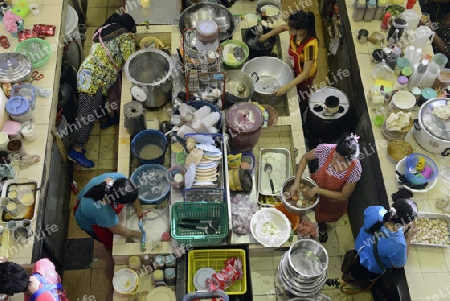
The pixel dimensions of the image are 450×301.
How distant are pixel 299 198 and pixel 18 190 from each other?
268cm

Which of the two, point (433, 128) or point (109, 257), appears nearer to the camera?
point (433, 128)

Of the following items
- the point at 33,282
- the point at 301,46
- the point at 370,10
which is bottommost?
the point at 33,282

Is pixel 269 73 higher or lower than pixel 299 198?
higher

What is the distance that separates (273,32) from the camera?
573 centimetres

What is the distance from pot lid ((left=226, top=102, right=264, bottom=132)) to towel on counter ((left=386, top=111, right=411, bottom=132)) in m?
1.31

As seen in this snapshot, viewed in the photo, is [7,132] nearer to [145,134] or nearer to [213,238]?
[145,134]

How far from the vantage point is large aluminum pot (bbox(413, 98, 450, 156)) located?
4824 mm

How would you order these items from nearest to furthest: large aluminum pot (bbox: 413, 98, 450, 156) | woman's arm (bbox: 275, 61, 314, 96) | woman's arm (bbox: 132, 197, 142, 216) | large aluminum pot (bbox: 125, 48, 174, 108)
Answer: woman's arm (bbox: 132, 197, 142, 216), large aluminum pot (bbox: 413, 98, 450, 156), large aluminum pot (bbox: 125, 48, 174, 108), woman's arm (bbox: 275, 61, 314, 96)

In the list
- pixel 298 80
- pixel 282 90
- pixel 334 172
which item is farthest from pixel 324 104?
pixel 334 172

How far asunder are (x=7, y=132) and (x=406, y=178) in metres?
3.91

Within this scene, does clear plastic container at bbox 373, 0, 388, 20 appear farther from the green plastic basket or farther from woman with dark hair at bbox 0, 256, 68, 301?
woman with dark hair at bbox 0, 256, 68, 301

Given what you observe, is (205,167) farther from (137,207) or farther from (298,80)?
(298,80)

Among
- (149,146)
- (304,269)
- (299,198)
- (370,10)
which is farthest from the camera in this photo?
(370,10)

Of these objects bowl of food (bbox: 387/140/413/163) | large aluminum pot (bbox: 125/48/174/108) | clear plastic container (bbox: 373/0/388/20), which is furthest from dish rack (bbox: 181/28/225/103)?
clear plastic container (bbox: 373/0/388/20)
